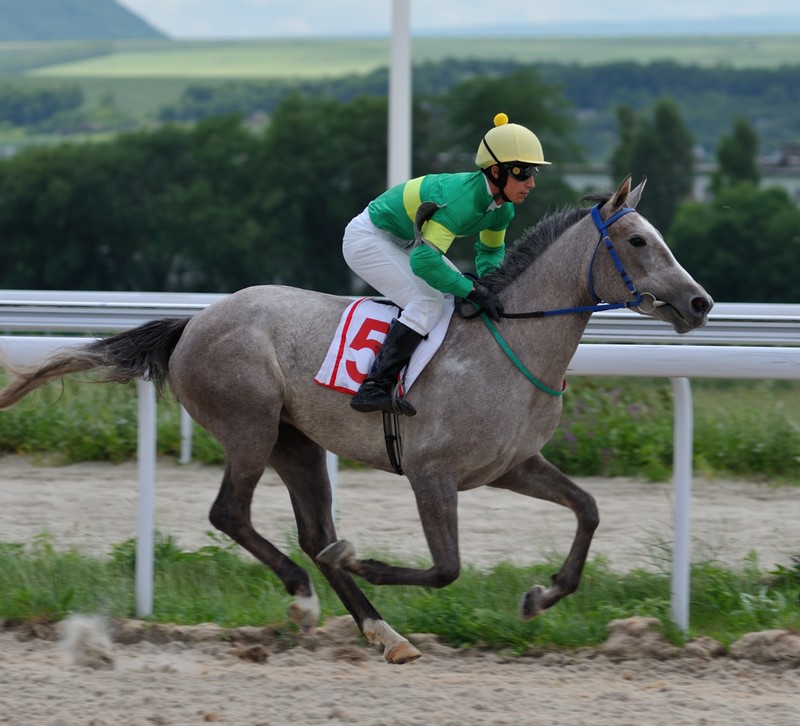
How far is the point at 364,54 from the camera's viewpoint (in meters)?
25.7

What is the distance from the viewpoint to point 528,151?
4.12 meters

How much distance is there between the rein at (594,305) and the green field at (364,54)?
694 inches

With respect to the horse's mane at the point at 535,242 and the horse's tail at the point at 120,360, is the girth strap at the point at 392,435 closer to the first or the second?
the horse's mane at the point at 535,242

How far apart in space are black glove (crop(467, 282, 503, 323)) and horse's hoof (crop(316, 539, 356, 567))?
932mm

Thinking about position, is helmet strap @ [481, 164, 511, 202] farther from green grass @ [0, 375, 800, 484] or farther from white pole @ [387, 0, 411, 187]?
white pole @ [387, 0, 411, 187]

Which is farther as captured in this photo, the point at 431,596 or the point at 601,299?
the point at 431,596

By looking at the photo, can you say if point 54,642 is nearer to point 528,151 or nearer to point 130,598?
point 130,598

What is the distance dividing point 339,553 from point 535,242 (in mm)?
1279

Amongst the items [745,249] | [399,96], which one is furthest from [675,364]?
[745,249]

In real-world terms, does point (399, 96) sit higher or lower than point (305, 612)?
higher

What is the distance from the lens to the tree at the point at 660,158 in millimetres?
17375

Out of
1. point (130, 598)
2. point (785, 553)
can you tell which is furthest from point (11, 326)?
point (785, 553)

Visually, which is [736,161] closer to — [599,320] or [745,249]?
[745,249]

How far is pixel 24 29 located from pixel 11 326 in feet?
63.6
